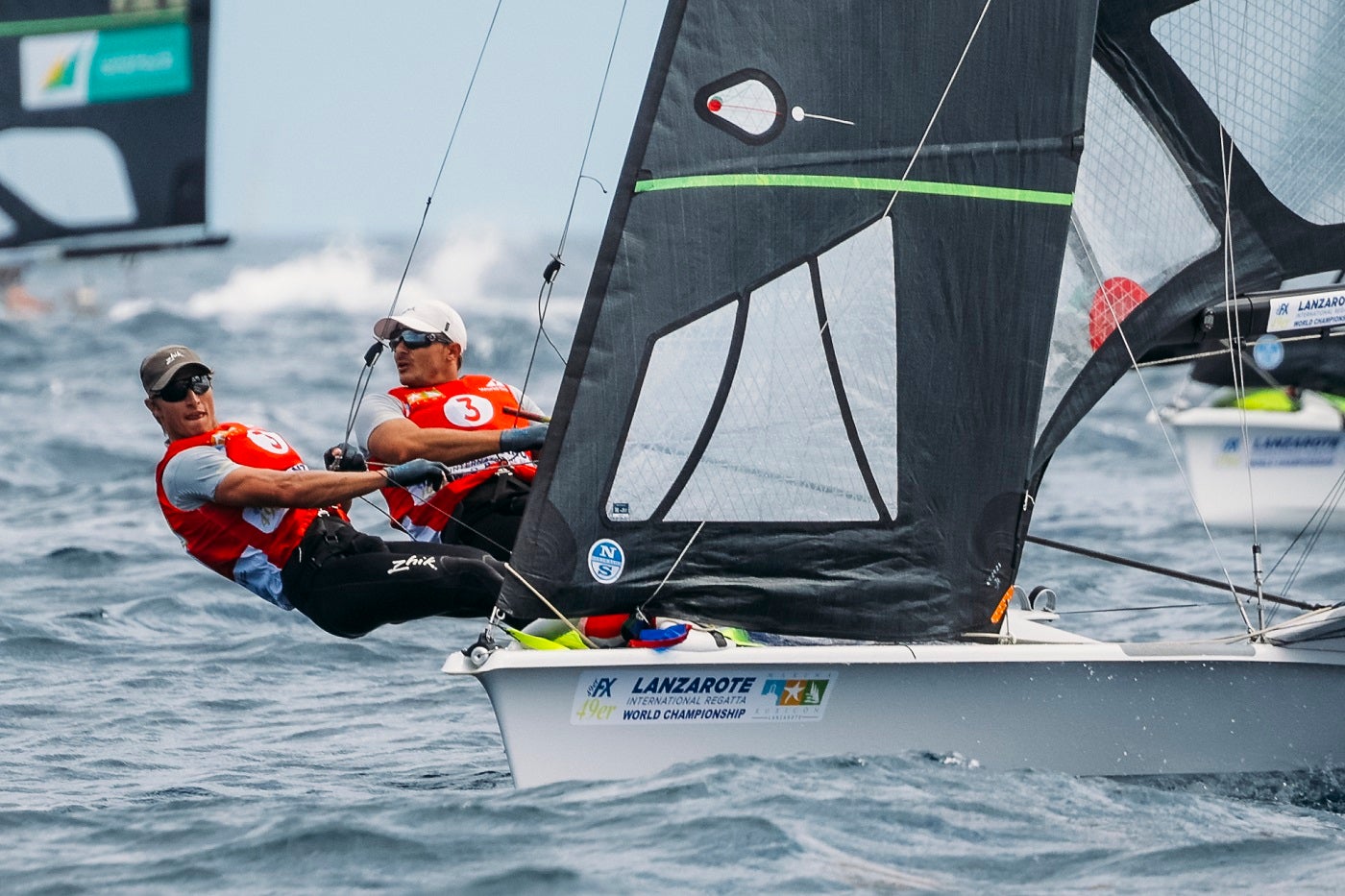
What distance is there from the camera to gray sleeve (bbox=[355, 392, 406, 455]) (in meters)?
4.70

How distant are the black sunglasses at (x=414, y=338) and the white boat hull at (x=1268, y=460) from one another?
597 cm

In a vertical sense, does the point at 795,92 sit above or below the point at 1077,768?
above

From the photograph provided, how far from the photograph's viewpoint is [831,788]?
4.12 m

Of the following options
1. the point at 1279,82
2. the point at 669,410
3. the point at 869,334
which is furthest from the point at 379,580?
the point at 1279,82

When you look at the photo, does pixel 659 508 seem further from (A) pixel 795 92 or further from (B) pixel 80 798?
(B) pixel 80 798

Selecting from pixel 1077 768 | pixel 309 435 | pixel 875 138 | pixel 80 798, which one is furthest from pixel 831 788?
pixel 309 435

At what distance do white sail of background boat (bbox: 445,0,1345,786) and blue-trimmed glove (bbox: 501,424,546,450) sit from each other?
363 mm

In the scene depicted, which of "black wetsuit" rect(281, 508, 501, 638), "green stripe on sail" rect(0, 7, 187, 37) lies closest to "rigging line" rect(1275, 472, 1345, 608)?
"black wetsuit" rect(281, 508, 501, 638)

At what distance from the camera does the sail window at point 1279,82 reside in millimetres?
4898

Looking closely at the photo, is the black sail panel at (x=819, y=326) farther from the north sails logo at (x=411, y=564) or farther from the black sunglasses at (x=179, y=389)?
the black sunglasses at (x=179, y=389)

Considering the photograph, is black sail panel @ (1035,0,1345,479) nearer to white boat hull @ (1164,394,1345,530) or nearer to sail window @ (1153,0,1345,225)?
sail window @ (1153,0,1345,225)

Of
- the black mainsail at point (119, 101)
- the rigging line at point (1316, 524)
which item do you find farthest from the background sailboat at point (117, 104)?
the rigging line at point (1316, 524)

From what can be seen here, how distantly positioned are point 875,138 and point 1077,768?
5.21 feet

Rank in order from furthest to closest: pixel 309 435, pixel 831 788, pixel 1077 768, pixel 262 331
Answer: pixel 262 331 → pixel 309 435 → pixel 1077 768 → pixel 831 788
